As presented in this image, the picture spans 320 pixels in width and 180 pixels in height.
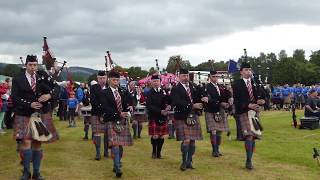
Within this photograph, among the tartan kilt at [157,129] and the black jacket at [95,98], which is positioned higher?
the black jacket at [95,98]

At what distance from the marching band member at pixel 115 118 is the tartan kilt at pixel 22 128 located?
4.70ft

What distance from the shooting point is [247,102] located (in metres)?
9.12

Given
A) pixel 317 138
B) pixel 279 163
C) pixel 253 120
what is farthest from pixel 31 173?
pixel 317 138

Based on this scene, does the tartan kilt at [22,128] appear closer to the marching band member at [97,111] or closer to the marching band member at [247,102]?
the marching band member at [97,111]

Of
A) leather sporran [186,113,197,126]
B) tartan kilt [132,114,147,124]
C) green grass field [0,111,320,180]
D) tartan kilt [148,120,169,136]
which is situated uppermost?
leather sporran [186,113,197,126]

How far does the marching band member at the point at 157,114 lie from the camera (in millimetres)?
10711

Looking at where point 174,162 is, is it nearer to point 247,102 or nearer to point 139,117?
point 247,102

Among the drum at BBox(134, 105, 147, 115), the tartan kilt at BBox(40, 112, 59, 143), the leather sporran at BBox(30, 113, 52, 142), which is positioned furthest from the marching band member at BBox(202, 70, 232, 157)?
the leather sporran at BBox(30, 113, 52, 142)

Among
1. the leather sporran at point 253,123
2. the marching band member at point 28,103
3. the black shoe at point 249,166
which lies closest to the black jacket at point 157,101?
the leather sporran at point 253,123

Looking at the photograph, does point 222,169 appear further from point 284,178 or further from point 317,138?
point 317,138

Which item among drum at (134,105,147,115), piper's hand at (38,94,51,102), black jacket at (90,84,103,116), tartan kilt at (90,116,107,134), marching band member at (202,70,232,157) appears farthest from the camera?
drum at (134,105,147,115)

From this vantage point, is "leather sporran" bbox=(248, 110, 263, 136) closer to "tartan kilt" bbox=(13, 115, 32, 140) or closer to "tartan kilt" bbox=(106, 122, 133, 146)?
"tartan kilt" bbox=(106, 122, 133, 146)

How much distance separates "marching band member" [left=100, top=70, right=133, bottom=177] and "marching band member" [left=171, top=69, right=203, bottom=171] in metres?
1.12

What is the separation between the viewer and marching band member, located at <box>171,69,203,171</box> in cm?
916
